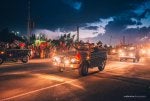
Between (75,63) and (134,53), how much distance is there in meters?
18.2

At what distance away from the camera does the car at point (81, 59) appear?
1708 cm

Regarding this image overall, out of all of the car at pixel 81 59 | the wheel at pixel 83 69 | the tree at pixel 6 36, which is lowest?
the wheel at pixel 83 69

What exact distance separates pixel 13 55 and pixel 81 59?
11.1m

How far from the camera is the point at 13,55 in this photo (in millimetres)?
26391

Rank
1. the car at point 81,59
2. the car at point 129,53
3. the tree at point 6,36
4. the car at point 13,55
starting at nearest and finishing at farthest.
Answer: the car at point 81,59 < the car at point 13,55 < the car at point 129,53 < the tree at point 6,36

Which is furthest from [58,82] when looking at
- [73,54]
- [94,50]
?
[94,50]

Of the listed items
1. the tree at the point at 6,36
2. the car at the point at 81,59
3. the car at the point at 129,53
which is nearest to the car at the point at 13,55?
the car at the point at 81,59

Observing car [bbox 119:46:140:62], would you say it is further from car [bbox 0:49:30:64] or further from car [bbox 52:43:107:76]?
car [bbox 52:43:107:76]

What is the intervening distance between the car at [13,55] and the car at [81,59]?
8324 millimetres

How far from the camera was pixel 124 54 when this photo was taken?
112 feet

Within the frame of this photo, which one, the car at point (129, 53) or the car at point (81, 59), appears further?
the car at point (129, 53)

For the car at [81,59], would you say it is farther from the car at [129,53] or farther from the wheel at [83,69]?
the car at [129,53]

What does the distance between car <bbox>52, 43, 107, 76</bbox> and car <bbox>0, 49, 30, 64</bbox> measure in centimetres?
832

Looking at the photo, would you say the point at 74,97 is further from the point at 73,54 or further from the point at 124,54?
the point at 124,54
